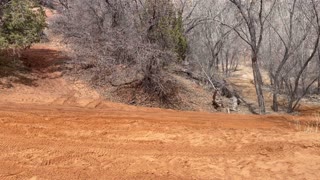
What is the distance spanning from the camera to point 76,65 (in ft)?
57.3

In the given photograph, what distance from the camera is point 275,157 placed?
6961 mm

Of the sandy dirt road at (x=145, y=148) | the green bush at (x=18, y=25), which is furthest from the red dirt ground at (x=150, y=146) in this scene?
the green bush at (x=18, y=25)

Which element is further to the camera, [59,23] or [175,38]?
[59,23]

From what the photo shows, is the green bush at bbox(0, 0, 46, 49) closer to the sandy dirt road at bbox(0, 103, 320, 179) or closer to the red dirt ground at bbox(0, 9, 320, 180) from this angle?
the red dirt ground at bbox(0, 9, 320, 180)

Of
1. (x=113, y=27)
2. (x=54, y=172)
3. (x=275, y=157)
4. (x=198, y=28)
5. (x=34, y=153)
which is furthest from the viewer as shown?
(x=198, y=28)

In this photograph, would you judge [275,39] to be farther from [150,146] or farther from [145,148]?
[145,148]

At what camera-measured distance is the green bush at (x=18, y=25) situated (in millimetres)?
13969

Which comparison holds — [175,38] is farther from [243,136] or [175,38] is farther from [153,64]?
[243,136]

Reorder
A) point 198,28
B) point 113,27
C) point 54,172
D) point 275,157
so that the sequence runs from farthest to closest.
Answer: point 198,28 < point 113,27 < point 275,157 < point 54,172

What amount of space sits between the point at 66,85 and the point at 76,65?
81.9 inches

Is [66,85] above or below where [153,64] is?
below

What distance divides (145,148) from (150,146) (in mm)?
144

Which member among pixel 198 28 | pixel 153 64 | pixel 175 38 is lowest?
pixel 153 64

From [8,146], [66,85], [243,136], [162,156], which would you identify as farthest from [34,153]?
[66,85]
